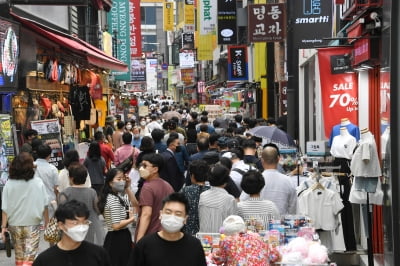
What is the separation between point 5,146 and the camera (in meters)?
12.8

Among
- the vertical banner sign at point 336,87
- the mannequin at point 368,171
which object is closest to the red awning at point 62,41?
the vertical banner sign at point 336,87

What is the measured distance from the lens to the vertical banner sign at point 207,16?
43000 millimetres

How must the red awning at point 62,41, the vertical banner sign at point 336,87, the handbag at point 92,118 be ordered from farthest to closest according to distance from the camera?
the handbag at point 92,118, the red awning at point 62,41, the vertical banner sign at point 336,87

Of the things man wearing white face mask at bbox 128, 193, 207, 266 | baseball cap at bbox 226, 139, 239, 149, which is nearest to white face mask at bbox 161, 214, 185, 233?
man wearing white face mask at bbox 128, 193, 207, 266

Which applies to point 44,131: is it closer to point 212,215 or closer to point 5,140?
point 5,140

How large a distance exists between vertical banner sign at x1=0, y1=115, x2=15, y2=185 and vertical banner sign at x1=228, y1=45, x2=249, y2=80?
2400cm

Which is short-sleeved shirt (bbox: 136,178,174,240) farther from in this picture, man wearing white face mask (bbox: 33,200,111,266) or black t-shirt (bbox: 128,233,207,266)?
man wearing white face mask (bbox: 33,200,111,266)

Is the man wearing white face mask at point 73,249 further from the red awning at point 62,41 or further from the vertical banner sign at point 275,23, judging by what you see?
the vertical banner sign at point 275,23

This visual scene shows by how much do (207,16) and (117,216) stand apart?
Result: 36.4m

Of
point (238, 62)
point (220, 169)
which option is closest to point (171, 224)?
point (220, 169)

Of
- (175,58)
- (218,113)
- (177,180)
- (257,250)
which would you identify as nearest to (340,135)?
(177,180)

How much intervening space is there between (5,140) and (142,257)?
25.2ft

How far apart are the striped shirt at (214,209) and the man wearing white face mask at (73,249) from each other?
107 inches

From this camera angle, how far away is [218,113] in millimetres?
32688
